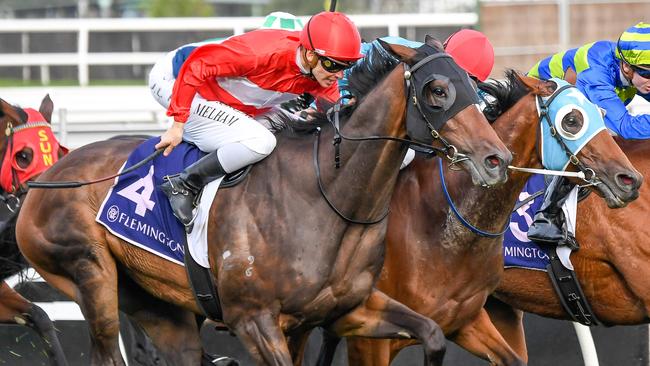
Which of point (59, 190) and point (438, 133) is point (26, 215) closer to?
point (59, 190)

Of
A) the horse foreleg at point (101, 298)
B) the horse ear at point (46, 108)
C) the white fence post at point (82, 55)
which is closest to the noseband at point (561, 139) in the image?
the horse foreleg at point (101, 298)

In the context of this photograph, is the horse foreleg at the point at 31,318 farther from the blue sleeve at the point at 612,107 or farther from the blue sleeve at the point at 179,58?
the blue sleeve at the point at 612,107

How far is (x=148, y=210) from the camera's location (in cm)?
499

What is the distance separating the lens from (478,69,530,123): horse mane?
5109 millimetres

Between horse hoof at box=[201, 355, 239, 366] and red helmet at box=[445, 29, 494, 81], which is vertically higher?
red helmet at box=[445, 29, 494, 81]

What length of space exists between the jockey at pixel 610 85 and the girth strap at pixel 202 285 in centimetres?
149

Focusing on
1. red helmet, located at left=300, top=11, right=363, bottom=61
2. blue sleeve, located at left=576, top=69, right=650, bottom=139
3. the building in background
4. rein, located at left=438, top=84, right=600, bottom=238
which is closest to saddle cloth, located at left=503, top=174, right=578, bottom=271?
rein, located at left=438, top=84, right=600, bottom=238

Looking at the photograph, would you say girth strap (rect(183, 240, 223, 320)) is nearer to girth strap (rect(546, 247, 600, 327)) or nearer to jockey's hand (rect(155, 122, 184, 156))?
jockey's hand (rect(155, 122, 184, 156))

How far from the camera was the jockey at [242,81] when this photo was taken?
454 cm

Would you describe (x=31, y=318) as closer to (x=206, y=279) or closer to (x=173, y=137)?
(x=206, y=279)

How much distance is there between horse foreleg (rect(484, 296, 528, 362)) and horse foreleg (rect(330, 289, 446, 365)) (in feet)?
3.99

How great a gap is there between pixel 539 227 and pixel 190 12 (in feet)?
56.1

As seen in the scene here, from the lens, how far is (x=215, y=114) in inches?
192

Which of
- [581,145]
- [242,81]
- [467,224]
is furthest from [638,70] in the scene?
[242,81]
